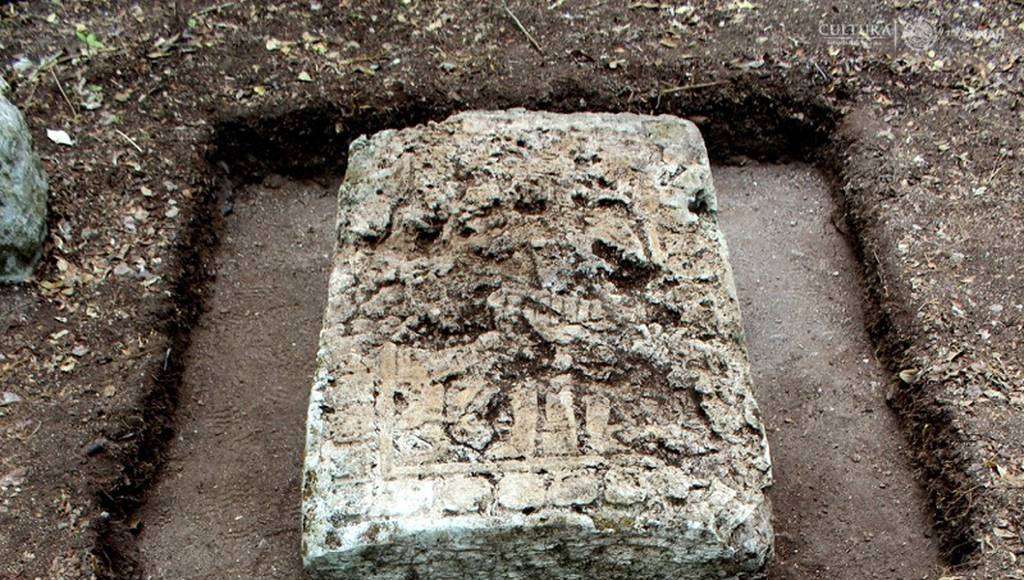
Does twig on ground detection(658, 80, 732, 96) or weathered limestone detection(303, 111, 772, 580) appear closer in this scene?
weathered limestone detection(303, 111, 772, 580)

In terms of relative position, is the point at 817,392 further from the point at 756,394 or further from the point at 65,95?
the point at 65,95

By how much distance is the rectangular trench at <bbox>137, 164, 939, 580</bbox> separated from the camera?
328 cm

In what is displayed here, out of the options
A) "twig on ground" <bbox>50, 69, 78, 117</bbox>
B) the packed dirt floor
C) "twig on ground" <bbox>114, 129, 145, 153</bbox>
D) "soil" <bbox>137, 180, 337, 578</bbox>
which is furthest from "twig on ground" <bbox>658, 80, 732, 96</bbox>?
"twig on ground" <bbox>50, 69, 78, 117</bbox>

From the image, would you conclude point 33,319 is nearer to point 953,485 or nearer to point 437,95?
point 437,95

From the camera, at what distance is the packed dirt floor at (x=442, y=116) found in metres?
3.28

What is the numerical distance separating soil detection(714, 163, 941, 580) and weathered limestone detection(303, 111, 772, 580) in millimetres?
633

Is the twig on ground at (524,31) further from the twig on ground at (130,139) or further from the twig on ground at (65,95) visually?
the twig on ground at (65,95)

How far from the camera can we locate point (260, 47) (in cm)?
448

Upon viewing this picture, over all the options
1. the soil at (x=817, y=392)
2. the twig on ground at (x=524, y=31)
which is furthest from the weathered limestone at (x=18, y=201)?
the soil at (x=817, y=392)

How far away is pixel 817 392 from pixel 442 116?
1.82 meters

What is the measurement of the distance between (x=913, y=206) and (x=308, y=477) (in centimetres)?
242
